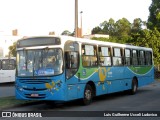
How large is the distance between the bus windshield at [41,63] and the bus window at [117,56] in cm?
545

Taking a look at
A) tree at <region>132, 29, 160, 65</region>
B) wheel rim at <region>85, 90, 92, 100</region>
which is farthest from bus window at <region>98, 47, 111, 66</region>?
tree at <region>132, 29, 160, 65</region>

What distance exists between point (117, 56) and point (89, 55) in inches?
138

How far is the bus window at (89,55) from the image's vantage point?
659 inches

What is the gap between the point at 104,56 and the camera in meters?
18.8

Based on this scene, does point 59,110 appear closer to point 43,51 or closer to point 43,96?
point 43,96

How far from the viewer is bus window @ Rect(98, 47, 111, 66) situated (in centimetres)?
1835

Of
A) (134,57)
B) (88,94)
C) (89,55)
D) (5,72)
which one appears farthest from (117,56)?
(5,72)

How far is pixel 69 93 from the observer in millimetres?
15172

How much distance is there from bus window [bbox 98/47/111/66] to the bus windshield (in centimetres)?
363

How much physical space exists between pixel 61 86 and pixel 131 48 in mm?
8775

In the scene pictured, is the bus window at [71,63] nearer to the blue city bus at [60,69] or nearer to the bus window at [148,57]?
the blue city bus at [60,69]

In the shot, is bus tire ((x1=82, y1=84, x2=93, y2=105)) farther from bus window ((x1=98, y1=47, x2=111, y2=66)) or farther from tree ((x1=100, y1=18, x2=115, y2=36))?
tree ((x1=100, y1=18, x2=115, y2=36))

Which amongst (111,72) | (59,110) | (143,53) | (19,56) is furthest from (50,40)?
(143,53)

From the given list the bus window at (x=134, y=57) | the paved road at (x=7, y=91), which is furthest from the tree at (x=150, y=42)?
the bus window at (x=134, y=57)
